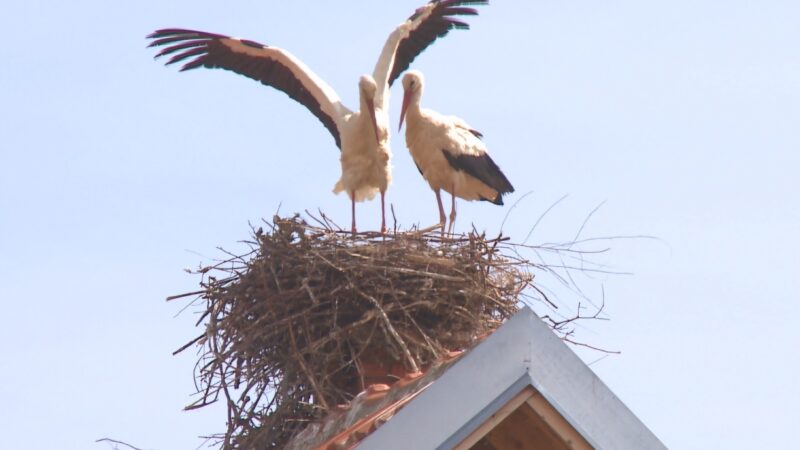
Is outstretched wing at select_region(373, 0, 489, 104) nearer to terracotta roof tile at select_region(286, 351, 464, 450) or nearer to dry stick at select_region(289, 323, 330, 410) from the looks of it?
dry stick at select_region(289, 323, 330, 410)

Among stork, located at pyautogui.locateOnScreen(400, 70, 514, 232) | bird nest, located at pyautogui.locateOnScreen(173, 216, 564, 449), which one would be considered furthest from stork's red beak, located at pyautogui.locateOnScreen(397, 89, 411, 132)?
bird nest, located at pyautogui.locateOnScreen(173, 216, 564, 449)

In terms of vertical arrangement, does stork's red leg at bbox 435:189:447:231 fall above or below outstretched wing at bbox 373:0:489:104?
below

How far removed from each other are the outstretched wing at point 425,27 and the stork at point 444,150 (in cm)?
49

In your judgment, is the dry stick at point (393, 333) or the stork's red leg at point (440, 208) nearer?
the dry stick at point (393, 333)

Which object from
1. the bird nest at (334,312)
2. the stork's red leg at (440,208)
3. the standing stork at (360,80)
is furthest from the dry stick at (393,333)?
the stork's red leg at (440,208)

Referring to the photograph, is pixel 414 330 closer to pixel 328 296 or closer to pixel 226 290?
pixel 328 296

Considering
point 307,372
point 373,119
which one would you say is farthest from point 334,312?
point 373,119

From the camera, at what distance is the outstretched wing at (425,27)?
11203mm

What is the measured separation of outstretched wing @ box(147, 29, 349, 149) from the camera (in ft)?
35.6

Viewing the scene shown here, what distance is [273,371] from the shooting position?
795 centimetres

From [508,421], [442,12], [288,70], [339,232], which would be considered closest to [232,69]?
[288,70]

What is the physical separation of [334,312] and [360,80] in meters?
2.94

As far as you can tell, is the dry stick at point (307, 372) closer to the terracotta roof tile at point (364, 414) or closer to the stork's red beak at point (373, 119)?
the terracotta roof tile at point (364, 414)

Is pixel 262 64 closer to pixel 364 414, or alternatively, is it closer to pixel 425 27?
pixel 425 27
